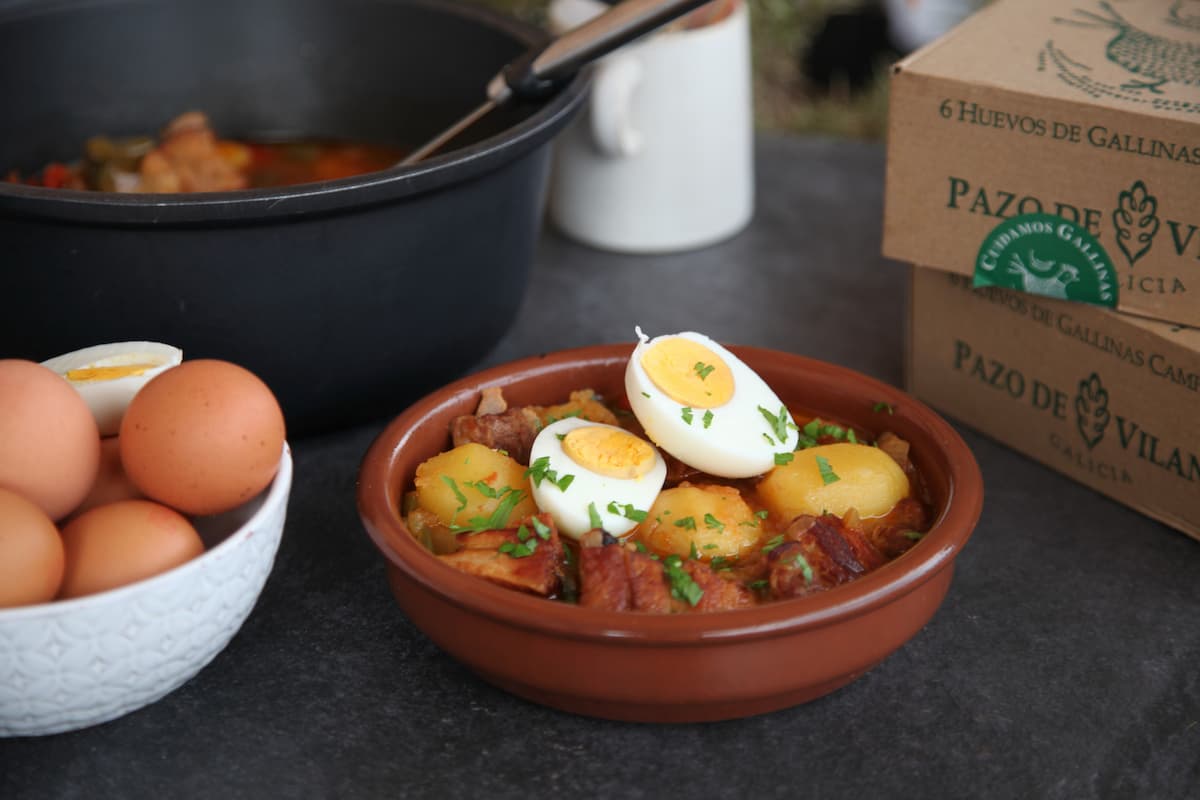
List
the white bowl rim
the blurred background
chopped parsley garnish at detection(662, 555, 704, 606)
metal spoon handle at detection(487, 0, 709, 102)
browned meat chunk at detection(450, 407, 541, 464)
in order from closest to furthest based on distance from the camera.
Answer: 1. the white bowl rim
2. chopped parsley garnish at detection(662, 555, 704, 606)
3. browned meat chunk at detection(450, 407, 541, 464)
4. metal spoon handle at detection(487, 0, 709, 102)
5. the blurred background

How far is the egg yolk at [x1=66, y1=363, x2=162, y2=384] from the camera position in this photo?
106 cm

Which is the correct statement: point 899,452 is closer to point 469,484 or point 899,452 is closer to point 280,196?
point 469,484

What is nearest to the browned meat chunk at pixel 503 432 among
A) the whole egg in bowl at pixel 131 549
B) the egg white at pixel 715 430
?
the egg white at pixel 715 430

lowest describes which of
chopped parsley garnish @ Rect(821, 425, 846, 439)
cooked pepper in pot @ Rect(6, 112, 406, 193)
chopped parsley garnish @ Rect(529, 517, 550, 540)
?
chopped parsley garnish @ Rect(821, 425, 846, 439)

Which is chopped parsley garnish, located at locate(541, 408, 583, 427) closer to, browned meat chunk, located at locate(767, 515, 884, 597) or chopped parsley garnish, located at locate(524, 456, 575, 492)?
chopped parsley garnish, located at locate(524, 456, 575, 492)

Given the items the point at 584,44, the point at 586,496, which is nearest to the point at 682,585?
the point at 586,496

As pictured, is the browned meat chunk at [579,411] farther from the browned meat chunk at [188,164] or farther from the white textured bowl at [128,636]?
the browned meat chunk at [188,164]

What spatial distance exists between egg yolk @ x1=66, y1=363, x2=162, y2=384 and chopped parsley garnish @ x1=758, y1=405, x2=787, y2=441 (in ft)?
1.77

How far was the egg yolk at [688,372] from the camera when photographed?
1.13m

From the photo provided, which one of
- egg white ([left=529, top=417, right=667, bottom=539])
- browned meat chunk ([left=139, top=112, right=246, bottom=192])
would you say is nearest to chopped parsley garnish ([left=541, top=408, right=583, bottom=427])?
egg white ([left=529, top=417, right=667, bottom=539])

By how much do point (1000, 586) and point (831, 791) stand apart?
0.36m

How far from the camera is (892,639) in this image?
3.27 feet

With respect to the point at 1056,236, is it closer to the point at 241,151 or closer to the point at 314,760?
the point at 314,760

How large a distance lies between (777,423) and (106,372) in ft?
1.93
